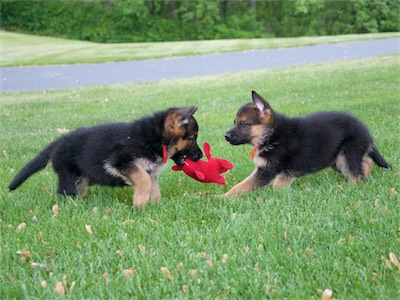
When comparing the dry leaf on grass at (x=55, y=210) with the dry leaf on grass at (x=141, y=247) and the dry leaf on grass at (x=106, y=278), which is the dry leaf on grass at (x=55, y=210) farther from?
the dry leaf on grass at (x=106, y=278)

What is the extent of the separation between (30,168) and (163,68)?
18.3 meters

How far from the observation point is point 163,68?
75.8ft

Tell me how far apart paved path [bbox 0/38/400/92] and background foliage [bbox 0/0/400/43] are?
773 inches

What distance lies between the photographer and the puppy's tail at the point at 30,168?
5.20m

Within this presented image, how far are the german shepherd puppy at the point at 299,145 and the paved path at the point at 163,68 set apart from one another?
13.7m

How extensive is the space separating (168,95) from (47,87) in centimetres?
652

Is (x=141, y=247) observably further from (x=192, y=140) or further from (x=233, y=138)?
(x=233, y=138)

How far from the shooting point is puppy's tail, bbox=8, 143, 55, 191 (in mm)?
5195

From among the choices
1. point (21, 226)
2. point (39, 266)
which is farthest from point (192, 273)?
point (21, 226)

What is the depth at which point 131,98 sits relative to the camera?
1362 centimetres

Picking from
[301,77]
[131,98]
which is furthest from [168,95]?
[301,77]

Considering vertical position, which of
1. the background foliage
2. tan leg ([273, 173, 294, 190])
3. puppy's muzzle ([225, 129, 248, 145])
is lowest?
the background foliage

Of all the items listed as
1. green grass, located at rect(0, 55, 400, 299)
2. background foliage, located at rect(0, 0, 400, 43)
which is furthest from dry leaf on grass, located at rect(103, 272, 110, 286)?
background foliage, located at rect(0, 0, 400, 43)

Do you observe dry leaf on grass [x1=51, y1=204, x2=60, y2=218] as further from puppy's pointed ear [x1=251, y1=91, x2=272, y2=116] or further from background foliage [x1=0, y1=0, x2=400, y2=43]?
background foliage [x1=0, y1=0, x2=400, y2=43]
